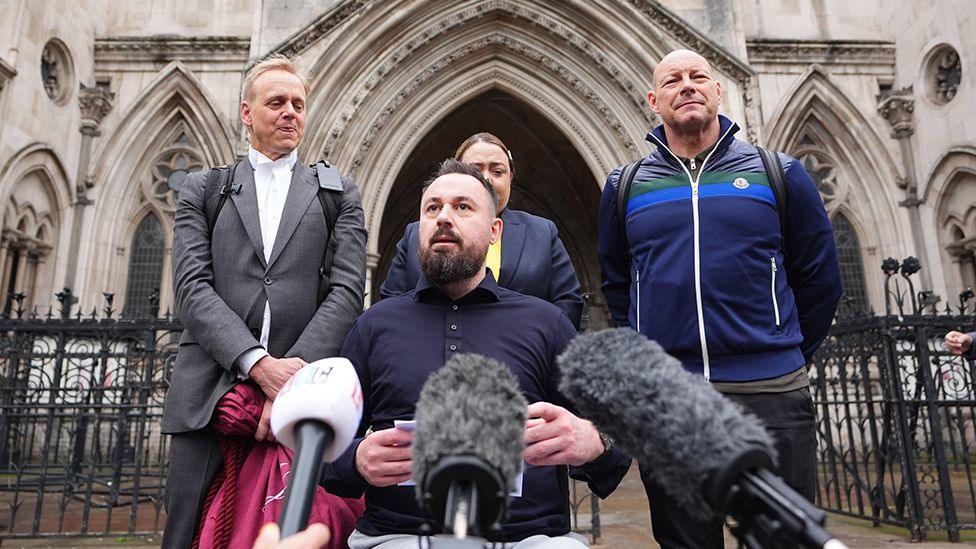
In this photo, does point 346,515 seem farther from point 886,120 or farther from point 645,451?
point 886,120

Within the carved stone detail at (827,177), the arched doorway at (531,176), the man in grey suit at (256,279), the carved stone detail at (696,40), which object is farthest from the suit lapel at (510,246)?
the arched doorway at (531,176)

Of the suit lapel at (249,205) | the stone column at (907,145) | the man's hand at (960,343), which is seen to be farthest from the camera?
the stone column at (907,145)

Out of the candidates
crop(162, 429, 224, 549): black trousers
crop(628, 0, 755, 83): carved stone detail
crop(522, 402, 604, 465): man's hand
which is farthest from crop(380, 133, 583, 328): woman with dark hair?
crop(628, 0, 755, 83): carved stone detail

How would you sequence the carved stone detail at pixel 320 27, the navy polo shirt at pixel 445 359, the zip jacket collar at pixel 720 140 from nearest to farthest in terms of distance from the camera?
the navy polo shirt at pixel 445 359
the zip jacket collar at pixel 720 140
the carved stone detail at pixel 320 27

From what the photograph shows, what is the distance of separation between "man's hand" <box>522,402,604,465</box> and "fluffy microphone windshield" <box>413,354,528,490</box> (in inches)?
17.1

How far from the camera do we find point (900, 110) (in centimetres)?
1145

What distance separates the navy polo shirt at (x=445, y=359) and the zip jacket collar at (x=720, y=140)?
91cm

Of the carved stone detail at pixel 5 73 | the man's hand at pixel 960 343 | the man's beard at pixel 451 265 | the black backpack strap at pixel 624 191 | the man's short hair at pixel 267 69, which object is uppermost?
the carved stone detail at pixel 5 73

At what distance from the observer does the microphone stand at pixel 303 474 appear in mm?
890

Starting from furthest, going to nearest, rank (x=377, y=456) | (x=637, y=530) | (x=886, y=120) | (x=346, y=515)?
(x=886, y=120)
(x=637, y=530)
(x=346, y=515)
(x=377, y=456)

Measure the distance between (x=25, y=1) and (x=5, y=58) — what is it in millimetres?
1079

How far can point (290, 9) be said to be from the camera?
10.2m

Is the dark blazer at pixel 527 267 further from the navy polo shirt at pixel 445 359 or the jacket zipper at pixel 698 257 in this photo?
the navy polo shirt at pixel 445 359

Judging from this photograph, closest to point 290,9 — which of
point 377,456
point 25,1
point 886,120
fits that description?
point 25,1
